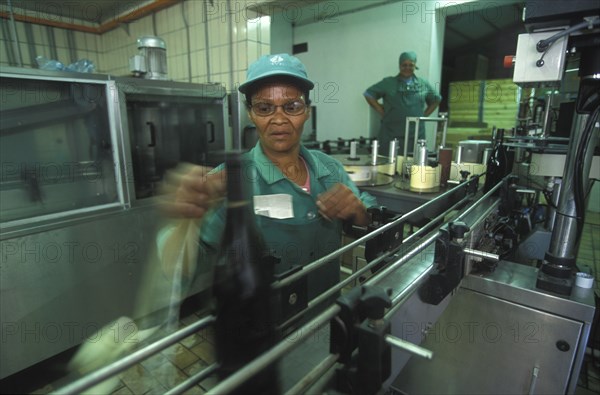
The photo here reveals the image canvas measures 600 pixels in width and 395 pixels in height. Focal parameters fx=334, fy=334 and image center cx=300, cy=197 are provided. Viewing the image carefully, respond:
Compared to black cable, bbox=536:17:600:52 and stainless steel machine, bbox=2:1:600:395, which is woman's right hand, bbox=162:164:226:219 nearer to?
stainless steel machine, bbox=2:1:600:395

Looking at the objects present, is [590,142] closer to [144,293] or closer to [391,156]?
[391,156]

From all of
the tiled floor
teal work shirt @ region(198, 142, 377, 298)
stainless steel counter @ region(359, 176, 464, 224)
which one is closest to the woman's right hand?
teal work shirt @ region(198, 142, 377, 298)

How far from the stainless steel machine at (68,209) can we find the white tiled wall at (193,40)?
0.55 m

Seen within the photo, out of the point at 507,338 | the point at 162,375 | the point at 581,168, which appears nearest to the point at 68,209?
the point at 162,375

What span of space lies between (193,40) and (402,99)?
1860 mm

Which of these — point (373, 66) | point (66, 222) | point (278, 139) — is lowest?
point (66, 222)

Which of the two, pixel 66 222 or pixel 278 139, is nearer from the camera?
pixel 278 139

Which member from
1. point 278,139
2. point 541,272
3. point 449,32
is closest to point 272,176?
point 278,139

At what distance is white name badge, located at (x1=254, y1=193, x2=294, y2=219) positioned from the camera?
963 millimetres

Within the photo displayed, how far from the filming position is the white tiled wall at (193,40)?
2289 mm

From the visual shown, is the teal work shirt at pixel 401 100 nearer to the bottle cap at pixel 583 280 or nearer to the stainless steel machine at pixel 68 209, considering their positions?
the stainless steel machine at pixel 68 209

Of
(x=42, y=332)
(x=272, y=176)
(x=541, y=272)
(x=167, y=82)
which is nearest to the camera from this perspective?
(x=541, y=272)

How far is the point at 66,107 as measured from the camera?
5.24 feet

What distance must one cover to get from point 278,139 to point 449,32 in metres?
4.96
